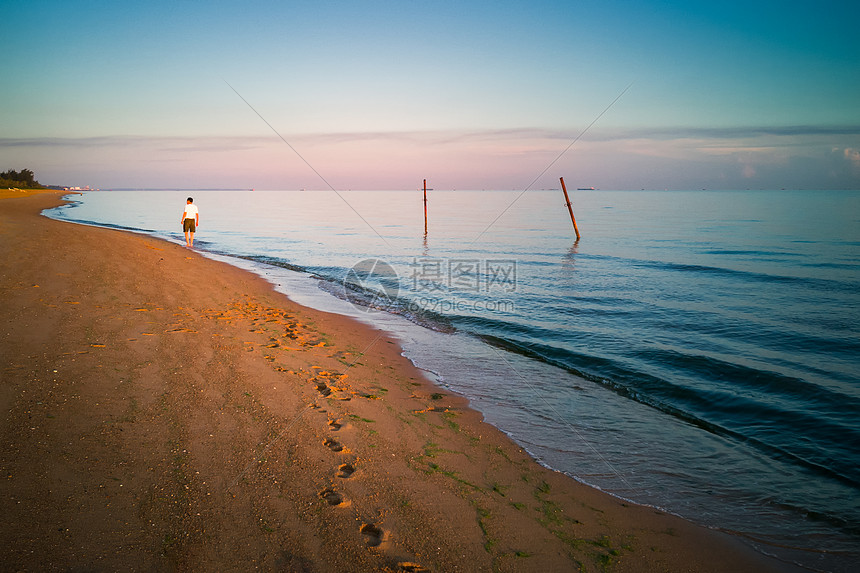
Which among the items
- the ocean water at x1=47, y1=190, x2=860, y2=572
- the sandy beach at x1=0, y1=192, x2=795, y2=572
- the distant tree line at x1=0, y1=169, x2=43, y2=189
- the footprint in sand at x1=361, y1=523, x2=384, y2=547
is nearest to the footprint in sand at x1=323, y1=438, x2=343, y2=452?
the sandy beach at x1=0, y1=192, x2=795, y2=572

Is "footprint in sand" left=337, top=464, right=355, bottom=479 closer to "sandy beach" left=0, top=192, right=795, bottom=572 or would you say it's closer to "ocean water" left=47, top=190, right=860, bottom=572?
"sandy beach" left=0, top=192, right=795, bottom=572

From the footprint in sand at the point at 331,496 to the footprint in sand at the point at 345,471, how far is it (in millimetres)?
287

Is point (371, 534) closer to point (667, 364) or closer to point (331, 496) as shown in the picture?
point (331, 496)

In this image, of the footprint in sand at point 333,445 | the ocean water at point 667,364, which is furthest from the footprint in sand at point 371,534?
the ocean water at point 667,364

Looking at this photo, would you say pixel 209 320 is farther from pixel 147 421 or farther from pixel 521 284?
pixel 521 284

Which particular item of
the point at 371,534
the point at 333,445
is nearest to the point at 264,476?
the point at 333,445

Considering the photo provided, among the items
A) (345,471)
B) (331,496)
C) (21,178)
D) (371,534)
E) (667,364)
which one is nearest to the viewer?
(371,534)

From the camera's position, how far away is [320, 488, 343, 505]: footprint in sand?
156 inches

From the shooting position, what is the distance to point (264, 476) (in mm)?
4227

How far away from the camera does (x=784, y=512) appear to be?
4926 millimetres

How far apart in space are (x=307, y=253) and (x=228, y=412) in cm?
2369

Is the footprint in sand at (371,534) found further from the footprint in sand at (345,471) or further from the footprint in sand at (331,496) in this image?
the footprint in sand at (345,471)

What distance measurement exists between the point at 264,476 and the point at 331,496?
73 centimetres

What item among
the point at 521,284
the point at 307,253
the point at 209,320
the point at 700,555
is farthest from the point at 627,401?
the point at 307,253
